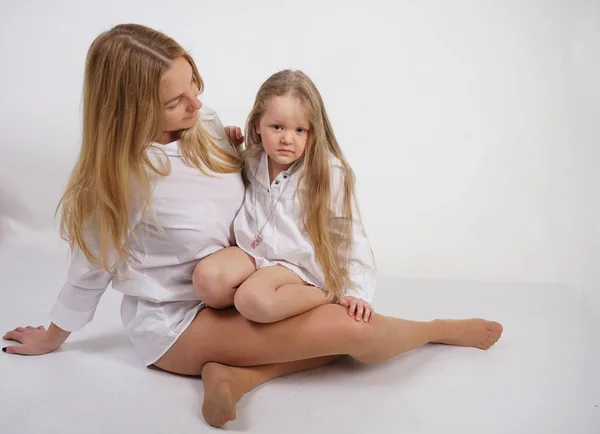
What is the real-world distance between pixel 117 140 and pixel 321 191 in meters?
0.54

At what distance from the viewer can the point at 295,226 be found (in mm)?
2201

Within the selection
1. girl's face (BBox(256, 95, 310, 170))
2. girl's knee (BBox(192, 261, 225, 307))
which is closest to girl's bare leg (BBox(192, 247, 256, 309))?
girl's knee (BBox(192, 261, 225, 307))

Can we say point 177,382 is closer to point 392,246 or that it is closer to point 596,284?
point 392,246

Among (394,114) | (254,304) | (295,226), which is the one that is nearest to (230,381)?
(254,304)

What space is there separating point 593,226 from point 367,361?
1427 millimetres

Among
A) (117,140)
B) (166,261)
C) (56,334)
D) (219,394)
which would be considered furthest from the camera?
(56,334)

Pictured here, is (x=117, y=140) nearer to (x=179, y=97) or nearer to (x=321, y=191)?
(x=179, y=97)

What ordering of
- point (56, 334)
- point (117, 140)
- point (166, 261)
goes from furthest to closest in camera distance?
point (56, 334) < point (166, 261) < point (117, 140)

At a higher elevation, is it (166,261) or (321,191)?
(321,191)

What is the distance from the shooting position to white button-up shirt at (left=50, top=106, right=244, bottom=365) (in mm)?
2160

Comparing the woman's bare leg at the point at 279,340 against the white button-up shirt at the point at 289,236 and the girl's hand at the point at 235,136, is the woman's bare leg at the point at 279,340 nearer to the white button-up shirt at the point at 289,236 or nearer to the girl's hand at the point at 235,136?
the white button-up shirt at the point at 289,236

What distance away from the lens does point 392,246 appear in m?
3.16

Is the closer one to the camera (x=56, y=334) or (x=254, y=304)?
(x=254, y=304)

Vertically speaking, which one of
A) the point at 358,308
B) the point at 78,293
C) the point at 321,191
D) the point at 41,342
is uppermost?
the point at 321,191
